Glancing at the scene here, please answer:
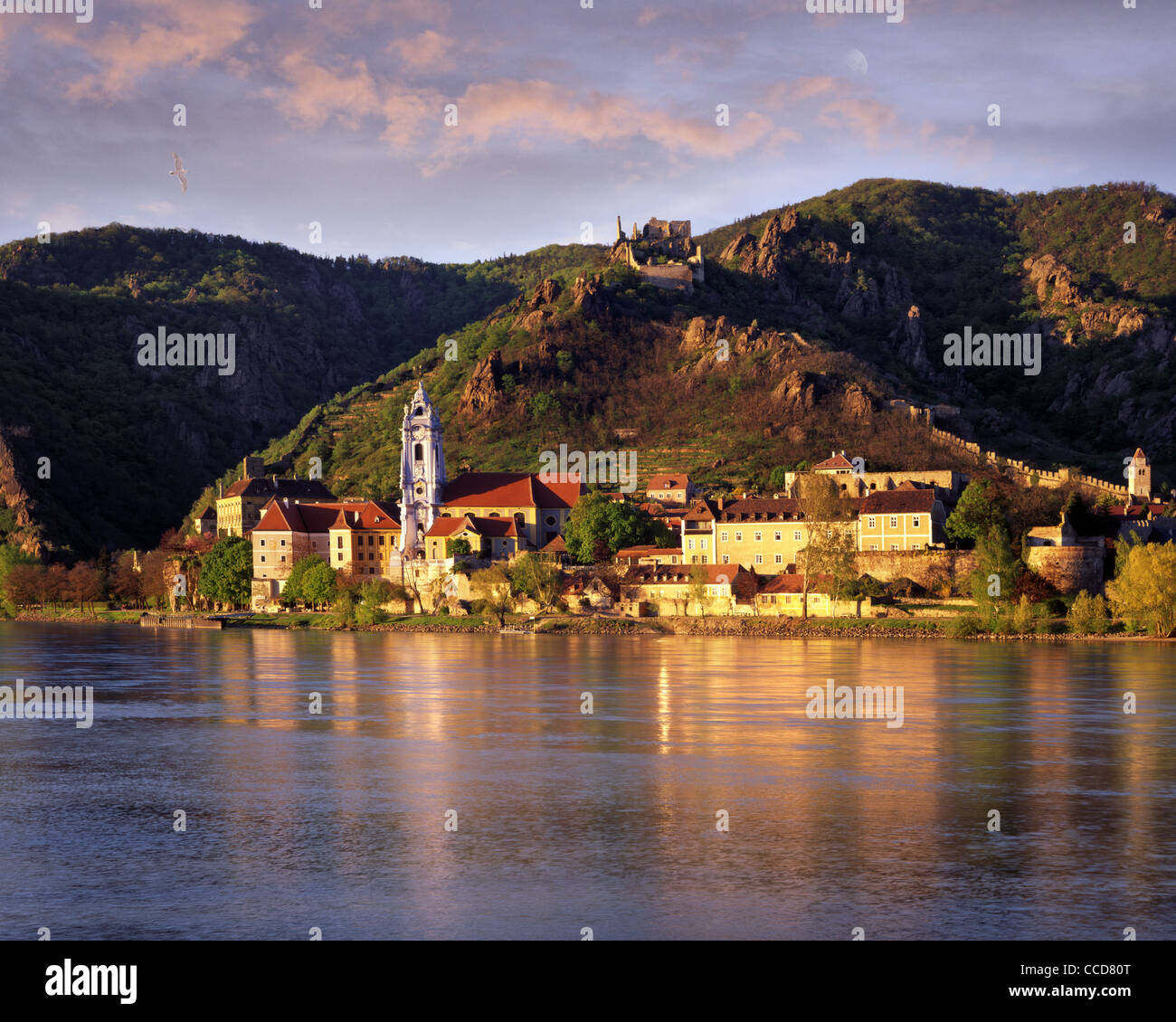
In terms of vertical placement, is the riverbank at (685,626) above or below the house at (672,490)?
below

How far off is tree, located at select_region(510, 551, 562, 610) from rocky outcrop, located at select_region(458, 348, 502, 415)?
5860 cm

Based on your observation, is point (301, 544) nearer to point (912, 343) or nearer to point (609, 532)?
point (609, 532)

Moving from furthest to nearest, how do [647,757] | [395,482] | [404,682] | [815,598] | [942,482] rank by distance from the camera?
1. [395,482]
2. [942,482]
3. [815,598]
4. [404,682]
5. [647,757]

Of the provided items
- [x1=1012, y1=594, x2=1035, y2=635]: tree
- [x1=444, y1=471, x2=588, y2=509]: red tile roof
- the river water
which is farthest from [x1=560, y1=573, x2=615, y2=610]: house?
the river water

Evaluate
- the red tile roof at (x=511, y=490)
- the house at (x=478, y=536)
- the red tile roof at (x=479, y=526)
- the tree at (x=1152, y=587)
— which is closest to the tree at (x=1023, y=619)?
the tree at (x=1152, y=587)

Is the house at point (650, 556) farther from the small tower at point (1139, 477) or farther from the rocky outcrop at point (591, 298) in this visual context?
the rocky outcrop at point (591, 298)

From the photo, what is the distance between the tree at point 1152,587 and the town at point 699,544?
6.03 m

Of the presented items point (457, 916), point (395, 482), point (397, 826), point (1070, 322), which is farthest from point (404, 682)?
point (1070, 322)

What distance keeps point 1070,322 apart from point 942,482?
101 m

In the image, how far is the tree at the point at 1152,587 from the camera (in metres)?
72.5

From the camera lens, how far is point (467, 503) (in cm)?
11762

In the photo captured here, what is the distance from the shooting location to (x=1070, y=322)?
631 ft
